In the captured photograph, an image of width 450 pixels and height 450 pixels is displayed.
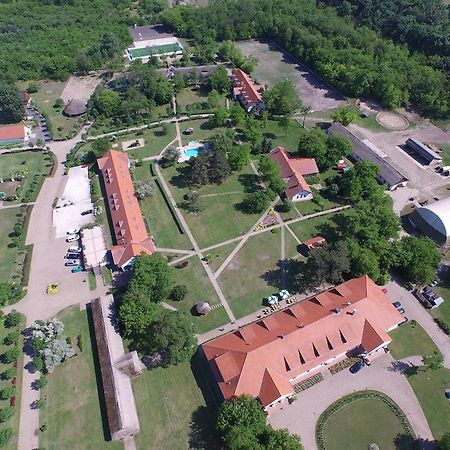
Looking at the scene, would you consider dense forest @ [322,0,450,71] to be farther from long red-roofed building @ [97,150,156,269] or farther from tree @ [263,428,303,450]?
tree @ [263,428,303,450]

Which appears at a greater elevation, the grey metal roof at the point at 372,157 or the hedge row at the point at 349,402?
the grey metal roof at the point at 372,157

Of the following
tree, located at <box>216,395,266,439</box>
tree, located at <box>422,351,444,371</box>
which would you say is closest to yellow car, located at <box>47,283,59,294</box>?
tree, located at <box>216,395,266,439</box>

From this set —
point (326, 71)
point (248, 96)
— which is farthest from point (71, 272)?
point (326, 71)

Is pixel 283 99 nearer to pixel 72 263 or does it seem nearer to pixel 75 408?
pixel 72 263

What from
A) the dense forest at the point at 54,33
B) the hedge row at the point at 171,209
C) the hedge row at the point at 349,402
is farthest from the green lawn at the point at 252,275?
the dense forest at the point at 54,33

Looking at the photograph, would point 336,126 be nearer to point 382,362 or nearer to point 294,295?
point 294,295

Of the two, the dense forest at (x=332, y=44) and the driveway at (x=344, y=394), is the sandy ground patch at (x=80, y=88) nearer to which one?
the dense forest at (x=332, y=44)

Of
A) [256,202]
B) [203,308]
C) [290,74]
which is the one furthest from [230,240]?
[290,74]
